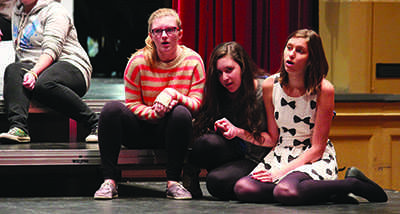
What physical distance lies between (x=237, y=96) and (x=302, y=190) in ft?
1.59

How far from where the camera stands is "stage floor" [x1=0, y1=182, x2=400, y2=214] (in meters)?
2.27

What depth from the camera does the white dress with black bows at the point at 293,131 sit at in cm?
246

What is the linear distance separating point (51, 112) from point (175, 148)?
767 mm

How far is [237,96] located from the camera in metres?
2.58

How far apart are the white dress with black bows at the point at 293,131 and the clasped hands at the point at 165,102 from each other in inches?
16.1

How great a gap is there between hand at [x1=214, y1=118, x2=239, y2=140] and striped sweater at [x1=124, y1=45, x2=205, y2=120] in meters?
0.18

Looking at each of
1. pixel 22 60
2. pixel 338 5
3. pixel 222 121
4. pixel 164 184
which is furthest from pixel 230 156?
pixel 338 5

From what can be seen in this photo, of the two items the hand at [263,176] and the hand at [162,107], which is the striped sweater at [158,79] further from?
the hand at [263,176]

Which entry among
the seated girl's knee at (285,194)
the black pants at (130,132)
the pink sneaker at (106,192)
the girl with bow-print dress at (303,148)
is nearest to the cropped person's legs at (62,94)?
the black pants at (130,132)

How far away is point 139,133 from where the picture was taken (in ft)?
8.77

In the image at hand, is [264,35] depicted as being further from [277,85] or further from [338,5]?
[277,85]

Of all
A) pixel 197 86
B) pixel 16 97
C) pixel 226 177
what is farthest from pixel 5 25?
pixel 226 177

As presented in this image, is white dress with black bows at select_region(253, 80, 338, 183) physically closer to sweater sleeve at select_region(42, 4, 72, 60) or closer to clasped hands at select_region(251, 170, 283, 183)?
clasped hands at select_region(251, 170, 283, 183)

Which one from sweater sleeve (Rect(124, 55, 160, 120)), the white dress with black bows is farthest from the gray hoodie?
the white dress with black bows
